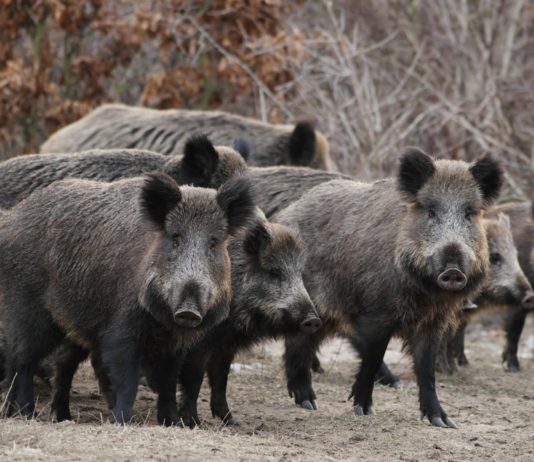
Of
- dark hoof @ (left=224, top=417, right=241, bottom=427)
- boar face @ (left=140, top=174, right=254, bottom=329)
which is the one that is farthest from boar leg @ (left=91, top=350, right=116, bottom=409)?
boar face @ (left=140, top=174, right=254, bottom=329)

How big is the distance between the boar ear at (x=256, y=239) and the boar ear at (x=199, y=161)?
1.52 m

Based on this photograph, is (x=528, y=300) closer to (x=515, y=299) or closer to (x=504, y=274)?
(x=515, y=299)

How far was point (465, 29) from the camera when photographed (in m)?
15.4

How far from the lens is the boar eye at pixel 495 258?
9.99 meters

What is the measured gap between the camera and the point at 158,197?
20.8ft

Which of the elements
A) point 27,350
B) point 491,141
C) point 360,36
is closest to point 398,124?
point 491,141

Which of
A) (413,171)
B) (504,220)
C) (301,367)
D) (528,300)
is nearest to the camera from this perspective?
(413,171)

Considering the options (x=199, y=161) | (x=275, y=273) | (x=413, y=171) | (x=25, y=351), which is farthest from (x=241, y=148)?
(x=25, y=351)

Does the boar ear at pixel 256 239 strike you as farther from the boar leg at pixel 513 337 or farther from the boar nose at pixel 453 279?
the boar leg at pixel 513 337

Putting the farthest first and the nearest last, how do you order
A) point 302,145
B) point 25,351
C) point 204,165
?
point 302,145, point 204,165, point 25,351

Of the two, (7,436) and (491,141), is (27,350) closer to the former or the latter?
(7,436)

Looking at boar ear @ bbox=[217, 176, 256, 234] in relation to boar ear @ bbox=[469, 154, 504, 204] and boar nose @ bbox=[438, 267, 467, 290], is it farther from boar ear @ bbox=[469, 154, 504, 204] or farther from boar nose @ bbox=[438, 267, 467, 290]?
boar ear @ bbox=[469, 154, 504, 204]

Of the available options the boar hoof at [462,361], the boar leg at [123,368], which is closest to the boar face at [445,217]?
the boar leg at [123,368]

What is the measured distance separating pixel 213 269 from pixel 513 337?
16.9ft
